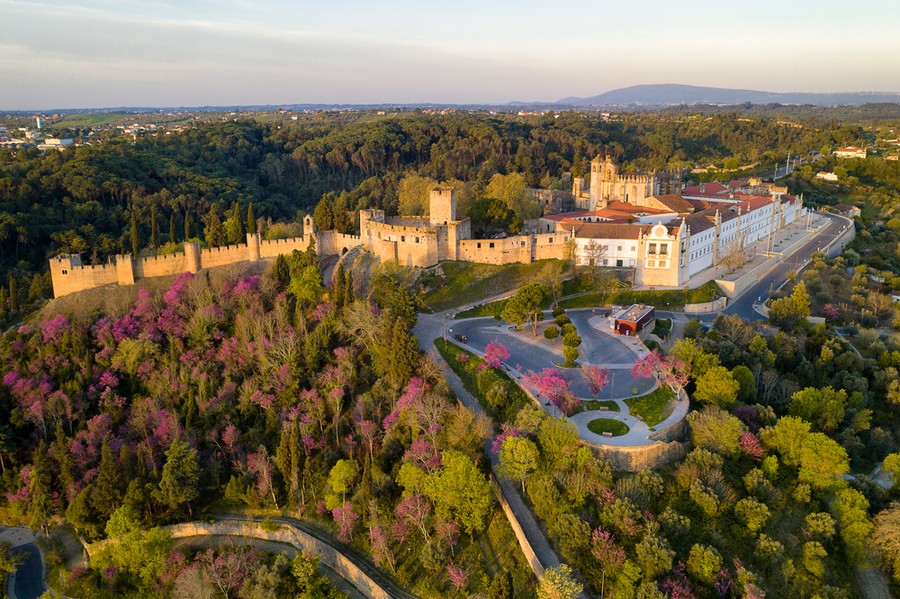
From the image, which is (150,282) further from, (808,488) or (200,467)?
(808,488)

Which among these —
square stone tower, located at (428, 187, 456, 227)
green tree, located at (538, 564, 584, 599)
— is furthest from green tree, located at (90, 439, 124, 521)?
square stone tower, located at (428, 187, 456, 227)

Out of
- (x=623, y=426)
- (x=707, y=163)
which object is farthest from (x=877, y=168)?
(x=623, y=426)

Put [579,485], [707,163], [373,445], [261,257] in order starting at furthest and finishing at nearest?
[707,163] → [261,257] → [373,445] → [579,485]

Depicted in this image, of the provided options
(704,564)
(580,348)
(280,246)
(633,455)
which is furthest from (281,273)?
(704,564)

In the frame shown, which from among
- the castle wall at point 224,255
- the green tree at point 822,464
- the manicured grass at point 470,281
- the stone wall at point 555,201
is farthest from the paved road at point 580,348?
the stone wall at point 555,201

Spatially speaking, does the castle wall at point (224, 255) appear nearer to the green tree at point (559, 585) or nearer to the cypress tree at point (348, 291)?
the cypress tree at point (348, 291)

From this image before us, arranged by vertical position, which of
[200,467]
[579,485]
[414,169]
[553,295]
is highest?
[414,169]
